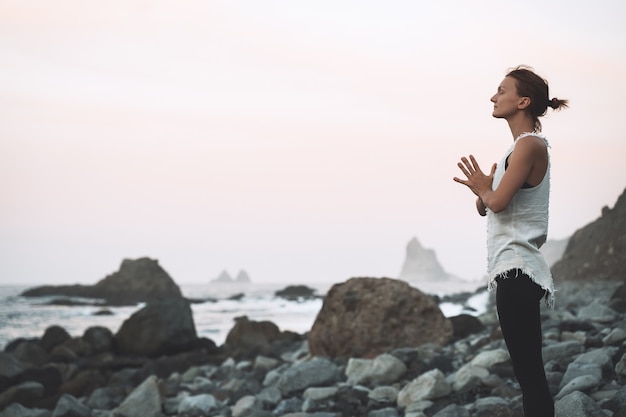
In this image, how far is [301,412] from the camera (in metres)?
7.46

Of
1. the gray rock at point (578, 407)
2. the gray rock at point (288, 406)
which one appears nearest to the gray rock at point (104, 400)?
the gray rock at point (288, 406)

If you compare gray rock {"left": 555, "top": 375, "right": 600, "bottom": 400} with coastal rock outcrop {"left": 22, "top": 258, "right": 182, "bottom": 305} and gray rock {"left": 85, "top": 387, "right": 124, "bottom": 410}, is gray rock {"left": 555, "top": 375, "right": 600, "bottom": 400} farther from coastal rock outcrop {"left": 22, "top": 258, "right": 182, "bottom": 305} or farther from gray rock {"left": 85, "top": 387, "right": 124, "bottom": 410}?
coastal rock outcrop {"left": 22, "top": 258, "right": 182, "bottom": 305}

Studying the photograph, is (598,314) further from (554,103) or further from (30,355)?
(30,355)

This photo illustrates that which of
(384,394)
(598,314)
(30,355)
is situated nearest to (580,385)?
(384,394)

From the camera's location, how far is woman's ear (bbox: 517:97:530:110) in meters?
3.75

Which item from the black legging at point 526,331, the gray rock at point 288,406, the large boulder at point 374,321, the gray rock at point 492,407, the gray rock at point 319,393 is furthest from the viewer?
the large boulder at point 374,321

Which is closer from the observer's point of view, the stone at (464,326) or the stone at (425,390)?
the stone at (425,390)

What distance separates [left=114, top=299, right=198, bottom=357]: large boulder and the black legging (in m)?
15.4

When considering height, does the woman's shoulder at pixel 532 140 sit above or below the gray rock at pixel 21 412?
above

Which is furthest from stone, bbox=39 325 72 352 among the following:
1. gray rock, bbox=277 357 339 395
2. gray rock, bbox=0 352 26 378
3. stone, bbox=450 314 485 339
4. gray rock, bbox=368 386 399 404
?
gray rock, bbox=368 386 399 404

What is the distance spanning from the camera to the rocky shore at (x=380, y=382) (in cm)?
646

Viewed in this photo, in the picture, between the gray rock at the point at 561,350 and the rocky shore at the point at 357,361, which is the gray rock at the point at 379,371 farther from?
the gray rock at the point at 561,350

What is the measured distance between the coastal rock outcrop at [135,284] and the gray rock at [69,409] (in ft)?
169

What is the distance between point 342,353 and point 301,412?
12.8ft
